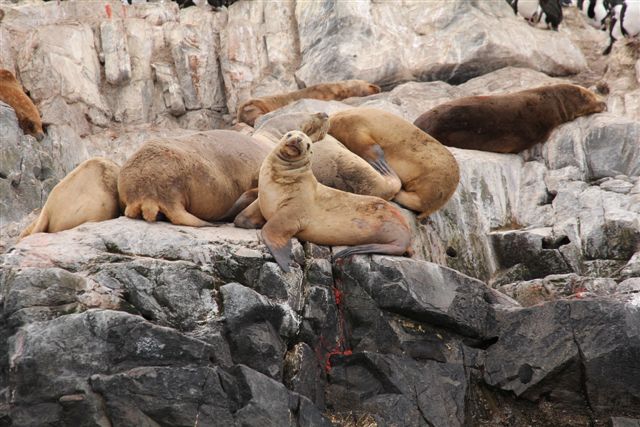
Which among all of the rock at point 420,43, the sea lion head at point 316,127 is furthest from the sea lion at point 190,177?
the rock at point 420,43

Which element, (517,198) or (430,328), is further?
(517,198)

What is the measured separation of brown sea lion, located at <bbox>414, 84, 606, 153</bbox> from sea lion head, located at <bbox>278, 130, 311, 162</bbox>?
468cm

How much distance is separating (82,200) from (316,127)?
2777mm

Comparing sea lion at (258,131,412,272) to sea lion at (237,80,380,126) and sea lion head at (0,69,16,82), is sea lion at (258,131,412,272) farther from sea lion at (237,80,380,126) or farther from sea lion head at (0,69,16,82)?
sea lion head at (0,69,16,82)

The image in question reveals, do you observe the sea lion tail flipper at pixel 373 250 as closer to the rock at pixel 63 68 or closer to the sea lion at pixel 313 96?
the sea lion at pixel 313 96

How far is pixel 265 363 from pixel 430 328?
64.7 inches

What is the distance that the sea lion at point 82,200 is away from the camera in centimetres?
870

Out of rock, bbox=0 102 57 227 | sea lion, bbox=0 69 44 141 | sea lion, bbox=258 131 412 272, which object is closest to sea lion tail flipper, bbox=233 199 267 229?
sea lion, bbox=258 131 412 272

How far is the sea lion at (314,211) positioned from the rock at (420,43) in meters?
8.46

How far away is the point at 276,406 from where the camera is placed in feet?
23.7

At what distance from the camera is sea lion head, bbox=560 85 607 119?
14.1 meters

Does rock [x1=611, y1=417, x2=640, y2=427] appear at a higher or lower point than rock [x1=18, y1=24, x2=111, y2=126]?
higher

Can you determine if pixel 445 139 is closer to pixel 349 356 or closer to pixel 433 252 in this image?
pixel 433 252

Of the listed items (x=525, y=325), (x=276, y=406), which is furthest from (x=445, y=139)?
(x=276, y=406)
